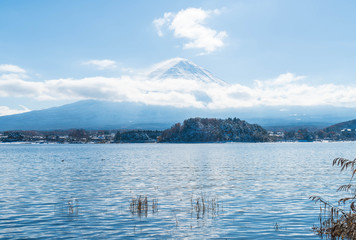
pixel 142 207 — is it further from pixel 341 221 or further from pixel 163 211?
pixel 341 221

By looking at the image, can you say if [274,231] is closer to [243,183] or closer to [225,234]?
[225,234]

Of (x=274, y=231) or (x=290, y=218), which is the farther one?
(x=290, y=218)

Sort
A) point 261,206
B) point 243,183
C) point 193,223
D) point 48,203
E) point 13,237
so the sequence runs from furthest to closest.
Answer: point 243,183, point 48,203, point 261,206, point 193,223, point 13,237

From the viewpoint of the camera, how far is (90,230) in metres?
21.8

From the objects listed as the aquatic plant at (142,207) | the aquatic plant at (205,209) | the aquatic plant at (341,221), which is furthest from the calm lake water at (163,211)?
the aquatic plant at (341,221)

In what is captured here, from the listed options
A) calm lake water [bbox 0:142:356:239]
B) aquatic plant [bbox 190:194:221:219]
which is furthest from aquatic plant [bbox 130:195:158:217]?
aquatic plant [bbox 190:194:221:219]

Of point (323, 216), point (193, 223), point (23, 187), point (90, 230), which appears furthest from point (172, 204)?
point (23, 187)

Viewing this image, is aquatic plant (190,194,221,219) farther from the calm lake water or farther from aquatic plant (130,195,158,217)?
aquatic plant (130,195,158,217)

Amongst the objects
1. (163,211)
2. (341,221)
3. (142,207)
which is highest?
(341,221)

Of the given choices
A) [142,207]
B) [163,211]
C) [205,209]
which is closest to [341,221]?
[205,209]

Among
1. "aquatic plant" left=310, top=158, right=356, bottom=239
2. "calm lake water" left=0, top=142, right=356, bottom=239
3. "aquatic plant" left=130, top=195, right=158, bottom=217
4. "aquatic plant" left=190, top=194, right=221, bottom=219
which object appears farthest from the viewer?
"aquatic plant" left=130, top=195, right=158, bottom=217

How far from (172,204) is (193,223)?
6697 millimetres

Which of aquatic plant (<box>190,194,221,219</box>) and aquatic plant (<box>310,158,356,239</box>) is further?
aquatic plant (<box>190,194,221,219</box>)

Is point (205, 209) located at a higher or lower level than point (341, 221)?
lower
